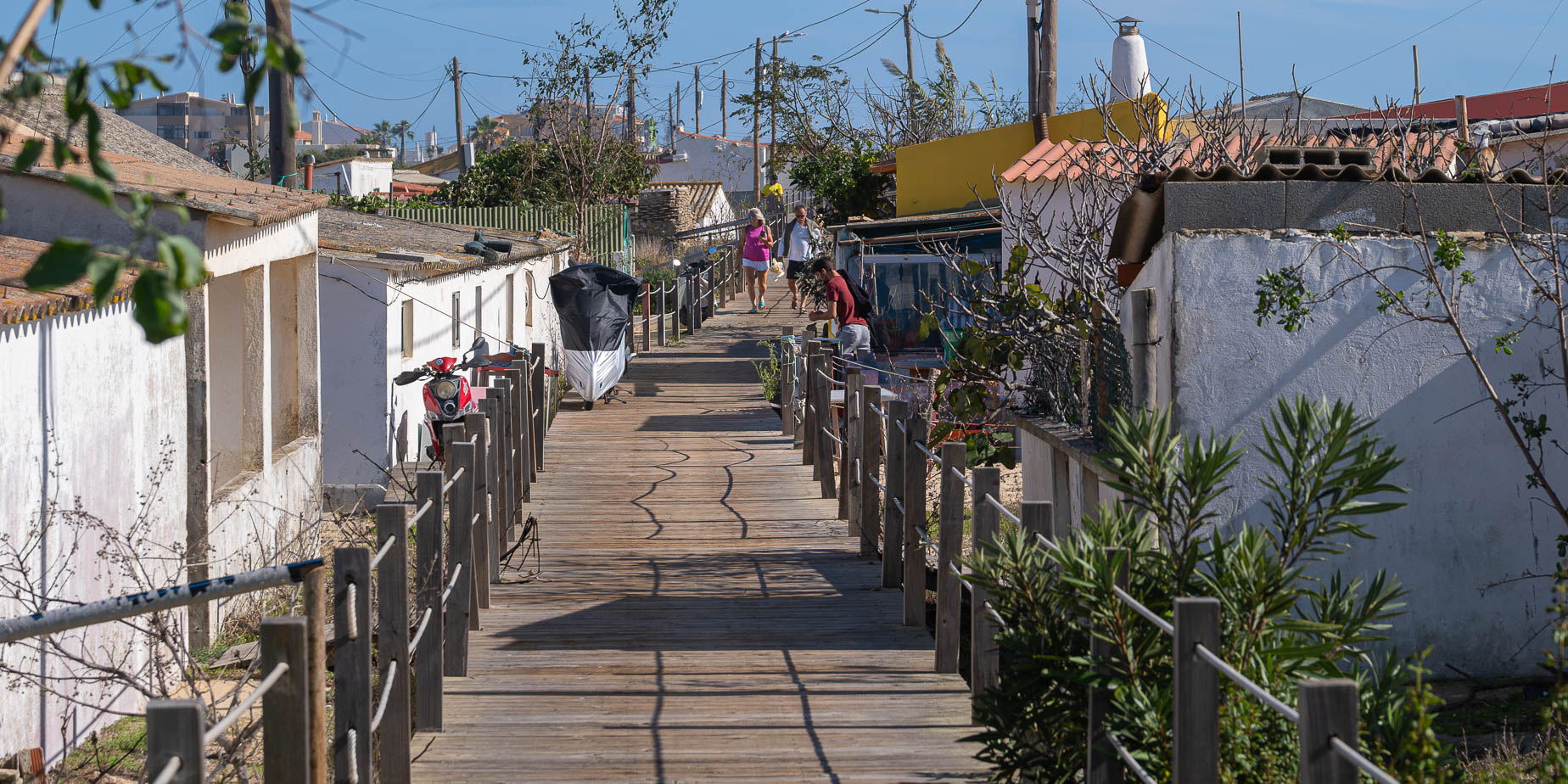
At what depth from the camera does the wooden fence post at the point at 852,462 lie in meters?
9.62

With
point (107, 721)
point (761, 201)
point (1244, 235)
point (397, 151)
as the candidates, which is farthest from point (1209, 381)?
point (397, 151)


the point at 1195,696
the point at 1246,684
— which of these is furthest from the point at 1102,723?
the point at 1246,684

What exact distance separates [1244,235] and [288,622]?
4299mm

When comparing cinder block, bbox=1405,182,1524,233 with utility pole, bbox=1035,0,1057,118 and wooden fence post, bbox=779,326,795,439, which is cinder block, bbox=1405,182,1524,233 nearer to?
wooden fence post, bbox=779,326,795,439

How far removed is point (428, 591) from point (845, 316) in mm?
9690

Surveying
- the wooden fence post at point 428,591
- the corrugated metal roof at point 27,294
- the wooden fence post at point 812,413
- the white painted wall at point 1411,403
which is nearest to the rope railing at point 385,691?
the wooden fence post at point 428,591

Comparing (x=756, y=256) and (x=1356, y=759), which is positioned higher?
(x=756, y=256)

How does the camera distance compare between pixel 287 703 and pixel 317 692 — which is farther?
pixel 317 692

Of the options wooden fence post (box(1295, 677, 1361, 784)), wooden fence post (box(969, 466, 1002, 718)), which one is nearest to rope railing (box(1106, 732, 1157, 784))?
wooden fence post (box(1295, 677, 1361, 784))

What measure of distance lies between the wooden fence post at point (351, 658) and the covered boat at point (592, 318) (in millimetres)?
10994

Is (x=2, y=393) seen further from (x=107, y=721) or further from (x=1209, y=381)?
(x=1209, y=381)

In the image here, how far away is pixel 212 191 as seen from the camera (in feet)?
30.0

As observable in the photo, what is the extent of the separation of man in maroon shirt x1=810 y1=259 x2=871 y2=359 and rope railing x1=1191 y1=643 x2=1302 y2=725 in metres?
11.3

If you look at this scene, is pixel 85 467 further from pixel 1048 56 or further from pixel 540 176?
pixel 540 176
